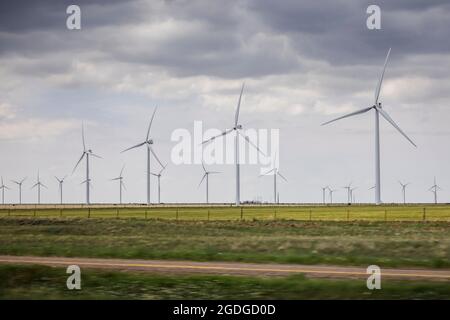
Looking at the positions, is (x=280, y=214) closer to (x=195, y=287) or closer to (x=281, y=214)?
(x=281, y=214)

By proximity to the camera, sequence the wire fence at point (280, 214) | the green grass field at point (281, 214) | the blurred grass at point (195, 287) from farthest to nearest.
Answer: the green grass field at point (281, 214)
the wire fence at point (280, 214)
the blurred grass at point (195, 287)

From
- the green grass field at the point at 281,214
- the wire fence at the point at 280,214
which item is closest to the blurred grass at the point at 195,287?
the wire fence at the point at 280,214

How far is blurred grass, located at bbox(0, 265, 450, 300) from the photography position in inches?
898

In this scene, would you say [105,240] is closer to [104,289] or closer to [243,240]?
[243,240]

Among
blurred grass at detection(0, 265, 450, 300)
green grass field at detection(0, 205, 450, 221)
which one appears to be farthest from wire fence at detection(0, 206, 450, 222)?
blurred grass at detection(0, 265, 450, 300)

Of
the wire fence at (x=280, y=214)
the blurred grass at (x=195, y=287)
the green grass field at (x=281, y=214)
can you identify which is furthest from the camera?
the green grass field at (x=281, y=214)

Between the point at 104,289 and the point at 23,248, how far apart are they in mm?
19307

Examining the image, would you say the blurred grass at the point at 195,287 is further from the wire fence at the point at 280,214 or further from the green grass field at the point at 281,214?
the green grass field at the point at 281,214

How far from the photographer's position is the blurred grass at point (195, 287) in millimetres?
22797

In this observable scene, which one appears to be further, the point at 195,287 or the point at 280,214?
the point at 280,214

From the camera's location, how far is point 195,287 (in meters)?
25.0

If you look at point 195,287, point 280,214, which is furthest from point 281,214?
point 195,287
